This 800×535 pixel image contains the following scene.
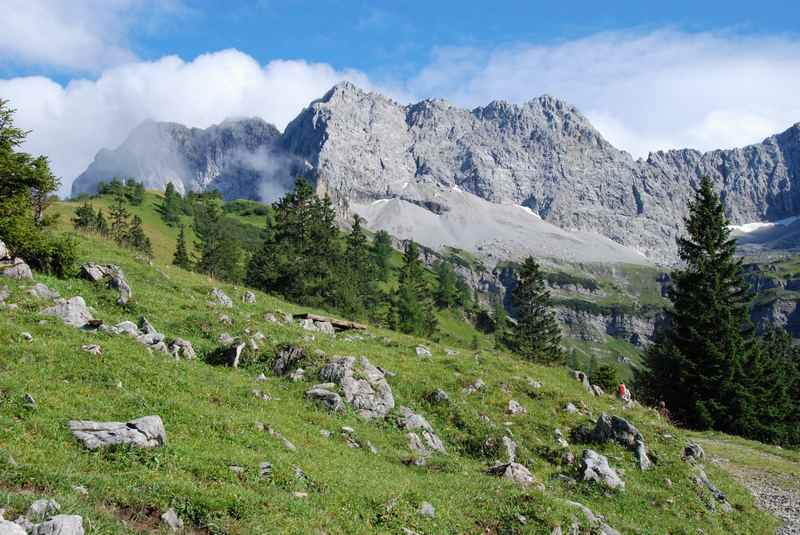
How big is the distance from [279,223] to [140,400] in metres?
70.9

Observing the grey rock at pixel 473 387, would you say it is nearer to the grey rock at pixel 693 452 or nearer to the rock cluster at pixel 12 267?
the grey rock at pixel 693 452

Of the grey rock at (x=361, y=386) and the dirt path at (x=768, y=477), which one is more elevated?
the grey rock at (x=361, y=386)

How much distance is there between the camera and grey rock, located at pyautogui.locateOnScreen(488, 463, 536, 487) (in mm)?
18858

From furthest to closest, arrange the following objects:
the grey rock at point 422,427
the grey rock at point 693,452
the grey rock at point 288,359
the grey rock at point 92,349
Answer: the grey rock at point 693,452 < the grey rock at point 288,359 < the grey rock at point 422,427 < the grey rock at point 92,349

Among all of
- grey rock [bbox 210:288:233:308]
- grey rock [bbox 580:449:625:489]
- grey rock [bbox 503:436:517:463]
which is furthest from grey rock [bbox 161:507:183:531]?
grey rock [bbox 210:288:233:308]

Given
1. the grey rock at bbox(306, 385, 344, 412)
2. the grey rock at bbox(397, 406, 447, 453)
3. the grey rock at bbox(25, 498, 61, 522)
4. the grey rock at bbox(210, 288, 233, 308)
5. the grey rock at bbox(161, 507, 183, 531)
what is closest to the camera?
the grey rock at bbox(25, 498, 61, 522)

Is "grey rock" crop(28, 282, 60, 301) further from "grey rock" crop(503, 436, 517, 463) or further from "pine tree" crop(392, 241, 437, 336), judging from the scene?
"pine tree" crop(392, 241, 437, 336)

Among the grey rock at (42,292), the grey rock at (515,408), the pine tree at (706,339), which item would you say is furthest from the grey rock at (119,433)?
the pine tree at (706,339)

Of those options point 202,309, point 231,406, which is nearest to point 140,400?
point 231,406

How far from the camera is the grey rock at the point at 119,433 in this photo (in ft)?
43.0

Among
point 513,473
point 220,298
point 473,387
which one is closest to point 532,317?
point 220,298

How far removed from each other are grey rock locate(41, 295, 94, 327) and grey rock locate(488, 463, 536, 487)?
1647 cm

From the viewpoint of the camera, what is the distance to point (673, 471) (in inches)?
921

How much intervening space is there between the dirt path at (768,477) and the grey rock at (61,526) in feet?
76.9
